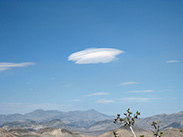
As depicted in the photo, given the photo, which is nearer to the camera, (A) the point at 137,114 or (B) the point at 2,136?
(A) the point at 137,114

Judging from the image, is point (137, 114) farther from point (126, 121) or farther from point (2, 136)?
point (2, 136)

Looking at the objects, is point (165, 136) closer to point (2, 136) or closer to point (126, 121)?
point (2, 136)

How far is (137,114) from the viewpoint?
29.9 m

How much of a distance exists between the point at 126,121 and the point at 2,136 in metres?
192

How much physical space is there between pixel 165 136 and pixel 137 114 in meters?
185

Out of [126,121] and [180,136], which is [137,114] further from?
[180,136]

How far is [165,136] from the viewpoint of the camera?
196 metres

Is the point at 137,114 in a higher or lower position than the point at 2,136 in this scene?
higher

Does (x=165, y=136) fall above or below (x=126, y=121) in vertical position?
below

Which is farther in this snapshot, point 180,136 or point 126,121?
point 180,136

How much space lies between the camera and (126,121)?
A: 102 feet

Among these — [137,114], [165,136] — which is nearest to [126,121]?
[137,114]

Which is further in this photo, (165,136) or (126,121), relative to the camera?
(165,136)

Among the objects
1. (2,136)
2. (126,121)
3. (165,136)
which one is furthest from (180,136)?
(126,121)
